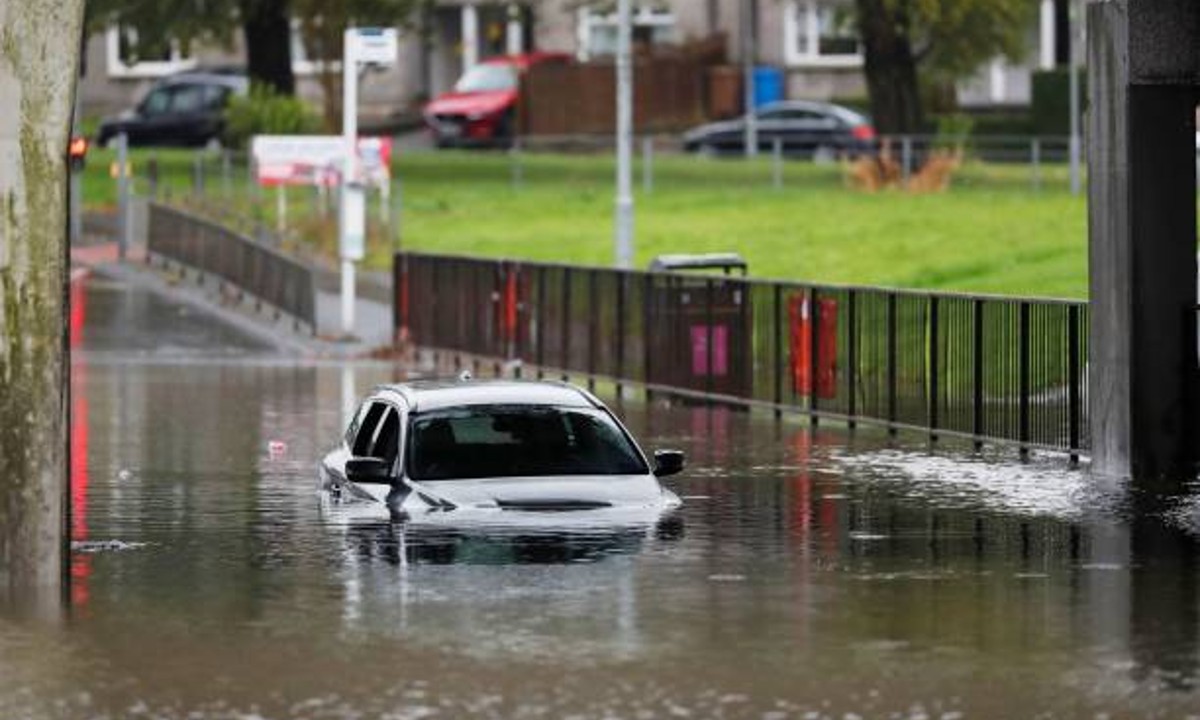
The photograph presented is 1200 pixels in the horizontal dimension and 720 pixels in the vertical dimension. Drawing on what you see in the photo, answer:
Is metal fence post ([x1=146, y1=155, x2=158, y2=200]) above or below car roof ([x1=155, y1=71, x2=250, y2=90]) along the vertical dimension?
below

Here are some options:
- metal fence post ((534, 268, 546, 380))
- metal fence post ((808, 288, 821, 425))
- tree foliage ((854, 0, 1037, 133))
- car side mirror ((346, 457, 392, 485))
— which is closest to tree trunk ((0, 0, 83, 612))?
car side mirror ((346, 457, 392, 485))

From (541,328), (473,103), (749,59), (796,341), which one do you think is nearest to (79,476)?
(796,341)

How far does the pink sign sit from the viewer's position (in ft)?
121

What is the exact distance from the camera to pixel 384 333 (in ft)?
166

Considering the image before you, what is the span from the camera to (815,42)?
94875 mm

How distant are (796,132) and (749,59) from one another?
6.72m

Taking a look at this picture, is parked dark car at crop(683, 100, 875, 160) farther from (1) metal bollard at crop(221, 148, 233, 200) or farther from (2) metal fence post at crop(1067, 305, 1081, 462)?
(2) metal fence post at crop(1067, 305, 1081, 462)

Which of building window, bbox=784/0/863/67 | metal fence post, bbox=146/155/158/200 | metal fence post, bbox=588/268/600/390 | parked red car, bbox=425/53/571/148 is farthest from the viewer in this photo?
building window, bbox=784/0/863/67

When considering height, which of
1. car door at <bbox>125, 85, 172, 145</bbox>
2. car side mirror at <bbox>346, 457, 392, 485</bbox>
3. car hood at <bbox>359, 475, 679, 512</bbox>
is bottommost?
car hood at <bbox>359, 475, 679, 512</bbox>

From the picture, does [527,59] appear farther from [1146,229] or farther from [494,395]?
[494,395]

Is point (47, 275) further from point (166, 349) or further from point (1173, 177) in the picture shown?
point (166, 349)

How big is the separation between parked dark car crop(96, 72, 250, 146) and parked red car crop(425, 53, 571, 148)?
4.83 m

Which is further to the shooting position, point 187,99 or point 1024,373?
point 187,99

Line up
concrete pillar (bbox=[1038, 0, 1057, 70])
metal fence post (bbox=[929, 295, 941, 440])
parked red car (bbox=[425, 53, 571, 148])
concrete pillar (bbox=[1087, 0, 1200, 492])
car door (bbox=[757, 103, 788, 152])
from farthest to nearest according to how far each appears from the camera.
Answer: concrete pillar (bbox=[1038, 0, 1057, 70]), parked red car (bbox=[425, 53, 571, 148]), car door (bbox=[757, 103, 788, 152]), metal fence post (bbox=[929, 295, 941, 440]), concrete pillar (bbox=[1087, 0, 1200, 492])
